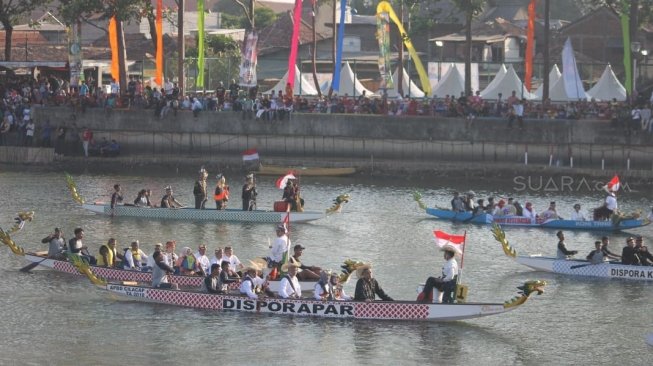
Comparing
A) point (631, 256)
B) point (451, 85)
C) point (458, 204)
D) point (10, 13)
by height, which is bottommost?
point (631, 256)

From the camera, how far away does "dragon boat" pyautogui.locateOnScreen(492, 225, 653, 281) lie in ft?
140

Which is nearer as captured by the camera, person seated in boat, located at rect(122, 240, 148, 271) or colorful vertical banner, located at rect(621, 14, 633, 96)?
person seated in boat, located at rect(122, 240, 148, 271)

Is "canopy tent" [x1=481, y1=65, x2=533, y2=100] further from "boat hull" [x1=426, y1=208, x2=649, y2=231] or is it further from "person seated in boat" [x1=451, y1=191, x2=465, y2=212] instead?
"boat hull" [x1=426, y1=208, x2=649, y2=231]

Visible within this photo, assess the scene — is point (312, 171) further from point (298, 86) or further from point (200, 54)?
point (298, 86)

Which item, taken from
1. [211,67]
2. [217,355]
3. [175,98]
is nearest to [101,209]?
[175,98]

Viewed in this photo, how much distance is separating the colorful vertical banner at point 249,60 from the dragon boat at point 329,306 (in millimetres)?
33936

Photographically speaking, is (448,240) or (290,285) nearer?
(448,240)

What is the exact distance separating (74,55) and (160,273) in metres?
39.4

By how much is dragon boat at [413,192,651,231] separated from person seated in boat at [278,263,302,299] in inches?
725

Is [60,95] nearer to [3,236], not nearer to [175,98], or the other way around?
[175,98]

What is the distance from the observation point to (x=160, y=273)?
3847cm

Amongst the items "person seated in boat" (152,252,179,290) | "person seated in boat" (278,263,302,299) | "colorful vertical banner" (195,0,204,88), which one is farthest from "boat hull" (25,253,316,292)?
"colorful vertical banner" (195,0,204,88)

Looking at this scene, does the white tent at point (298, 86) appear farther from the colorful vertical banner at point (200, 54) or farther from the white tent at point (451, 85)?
the white tent at point (451, 85)

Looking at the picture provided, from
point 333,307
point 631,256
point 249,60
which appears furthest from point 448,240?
point 249,60
